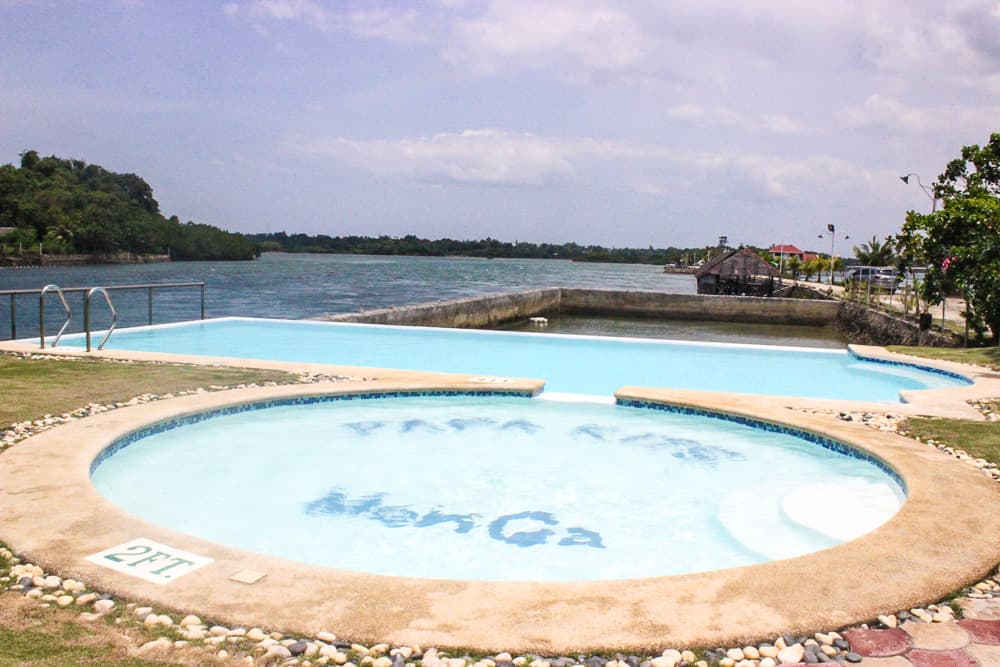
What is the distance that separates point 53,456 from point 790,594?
4443 millimetres

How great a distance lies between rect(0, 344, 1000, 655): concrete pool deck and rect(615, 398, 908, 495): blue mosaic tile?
1.01 meters

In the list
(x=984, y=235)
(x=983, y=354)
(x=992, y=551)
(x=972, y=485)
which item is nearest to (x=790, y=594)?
(x=992, y=551)

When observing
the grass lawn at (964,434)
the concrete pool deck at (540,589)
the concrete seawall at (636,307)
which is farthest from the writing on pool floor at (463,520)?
the concrete seawall at (636,307)

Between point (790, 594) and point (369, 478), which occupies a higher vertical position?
point (790, 594)

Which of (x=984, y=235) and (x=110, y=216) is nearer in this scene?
(x=984, y=235)

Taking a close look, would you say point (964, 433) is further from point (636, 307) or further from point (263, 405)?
point (636, 307)

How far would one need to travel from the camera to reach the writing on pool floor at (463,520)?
529cm

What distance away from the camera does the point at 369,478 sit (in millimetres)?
6594

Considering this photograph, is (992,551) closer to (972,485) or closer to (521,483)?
(972,485)

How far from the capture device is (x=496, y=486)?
646cm

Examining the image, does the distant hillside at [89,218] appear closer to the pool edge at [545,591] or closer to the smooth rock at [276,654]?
the pool edge at [545,591]

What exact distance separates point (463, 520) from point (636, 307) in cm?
3288

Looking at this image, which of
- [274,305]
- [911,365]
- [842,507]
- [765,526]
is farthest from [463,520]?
[274,305]

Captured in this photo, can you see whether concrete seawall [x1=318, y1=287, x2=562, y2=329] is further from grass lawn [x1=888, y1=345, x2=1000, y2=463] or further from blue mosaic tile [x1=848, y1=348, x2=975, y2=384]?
grass lawn [x1=888, y1=345, x2=1000, y2=463]
